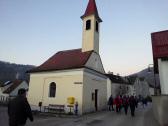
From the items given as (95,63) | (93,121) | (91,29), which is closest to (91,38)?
(91,29)

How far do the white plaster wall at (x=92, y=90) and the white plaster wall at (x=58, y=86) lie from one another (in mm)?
773

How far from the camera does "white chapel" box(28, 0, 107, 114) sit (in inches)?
805

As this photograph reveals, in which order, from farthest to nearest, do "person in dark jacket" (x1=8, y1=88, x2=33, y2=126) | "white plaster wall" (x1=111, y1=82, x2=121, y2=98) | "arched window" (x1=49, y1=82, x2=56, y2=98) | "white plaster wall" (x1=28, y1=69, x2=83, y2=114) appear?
"white plaster wall" (x1=111, y1=82, x2=121, y2=98)
"arched window" (x1=49, y1=82, x2=56, y2=98)
"white plaster wall" (x1=28, y1=69, x2=83, y2=114)
"person in dark jacket" (x1=8, y1=88, x2=33, y2=126)

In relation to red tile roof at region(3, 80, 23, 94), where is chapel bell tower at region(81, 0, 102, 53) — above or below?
above

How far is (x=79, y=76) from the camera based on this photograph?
20.3 m

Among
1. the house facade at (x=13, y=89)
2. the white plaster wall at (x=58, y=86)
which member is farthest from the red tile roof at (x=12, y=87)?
the white plaster wall at (x=58, y=86)

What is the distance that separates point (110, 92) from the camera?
45594 millimetres

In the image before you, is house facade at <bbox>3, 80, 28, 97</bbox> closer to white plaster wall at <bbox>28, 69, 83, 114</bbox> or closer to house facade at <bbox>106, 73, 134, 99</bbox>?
house facade at <bbox>106, 73, 134, 99</bbox>

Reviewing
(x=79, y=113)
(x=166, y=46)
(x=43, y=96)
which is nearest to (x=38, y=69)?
(x=43, y=96)

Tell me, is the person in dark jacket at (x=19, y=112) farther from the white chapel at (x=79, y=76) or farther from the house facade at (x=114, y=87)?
the house facade at (x=114, y=87)

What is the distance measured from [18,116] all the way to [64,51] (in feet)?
73.6

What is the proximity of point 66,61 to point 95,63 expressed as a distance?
12.1ft

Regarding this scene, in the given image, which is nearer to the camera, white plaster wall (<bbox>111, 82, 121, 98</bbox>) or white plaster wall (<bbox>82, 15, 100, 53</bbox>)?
white plaster wall (<bbox>82, 15, 100, 53</bbox>)

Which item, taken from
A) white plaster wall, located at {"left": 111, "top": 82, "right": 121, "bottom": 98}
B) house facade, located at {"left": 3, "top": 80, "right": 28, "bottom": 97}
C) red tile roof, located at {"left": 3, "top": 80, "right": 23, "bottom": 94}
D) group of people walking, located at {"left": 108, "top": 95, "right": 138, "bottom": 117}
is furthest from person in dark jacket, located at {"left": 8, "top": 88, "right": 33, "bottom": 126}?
red tile roof, located at {"left": 3, "top": 80, "right": 23, "bottom": 94}
